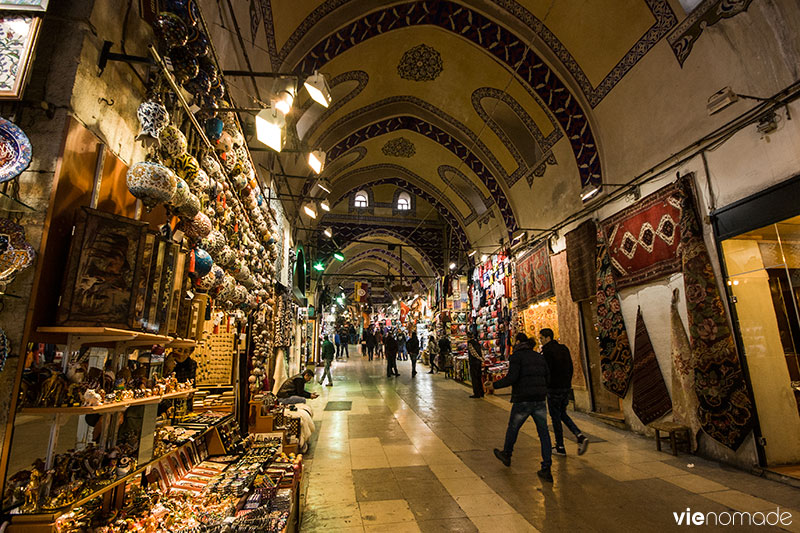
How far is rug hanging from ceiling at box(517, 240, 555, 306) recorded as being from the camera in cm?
752

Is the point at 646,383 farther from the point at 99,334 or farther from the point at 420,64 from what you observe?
the point at 420,64

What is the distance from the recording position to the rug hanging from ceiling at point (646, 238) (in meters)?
4.60

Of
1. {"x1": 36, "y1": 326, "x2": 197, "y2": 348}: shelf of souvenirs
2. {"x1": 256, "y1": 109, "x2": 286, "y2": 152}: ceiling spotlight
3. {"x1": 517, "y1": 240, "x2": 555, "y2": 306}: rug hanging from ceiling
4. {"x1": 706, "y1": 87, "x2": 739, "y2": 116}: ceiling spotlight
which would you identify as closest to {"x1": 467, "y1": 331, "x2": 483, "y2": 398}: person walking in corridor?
{"x1": 517, "y1": 240, "x2": 555, "y2": 306}: rug hanging from ceiling

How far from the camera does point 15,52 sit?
1.49 metres

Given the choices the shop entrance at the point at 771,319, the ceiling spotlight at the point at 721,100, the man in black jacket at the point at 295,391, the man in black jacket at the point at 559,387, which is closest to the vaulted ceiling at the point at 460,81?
the ceiling spotlight at the point at 721,100

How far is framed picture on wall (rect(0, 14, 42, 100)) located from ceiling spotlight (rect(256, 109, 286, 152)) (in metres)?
1.73

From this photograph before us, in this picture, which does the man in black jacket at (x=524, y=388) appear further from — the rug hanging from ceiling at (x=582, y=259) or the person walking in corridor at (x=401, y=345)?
the person walking in corridor at (x=401, y=345)

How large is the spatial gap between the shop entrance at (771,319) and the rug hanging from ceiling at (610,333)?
156cm

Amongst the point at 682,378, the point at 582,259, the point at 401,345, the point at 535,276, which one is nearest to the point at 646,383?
the point at 682,378

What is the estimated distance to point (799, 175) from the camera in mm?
3273

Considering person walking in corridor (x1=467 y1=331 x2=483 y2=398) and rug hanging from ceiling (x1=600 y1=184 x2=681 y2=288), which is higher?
rug hanging from ceiling (x1=600 y1=184 x2=681 y2=288)

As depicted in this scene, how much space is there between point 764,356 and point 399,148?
9.16 metres

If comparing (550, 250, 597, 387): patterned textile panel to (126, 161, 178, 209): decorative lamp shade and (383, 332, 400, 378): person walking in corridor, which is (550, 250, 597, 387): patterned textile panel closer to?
(383, 332, 400, 378): person walking in corridor

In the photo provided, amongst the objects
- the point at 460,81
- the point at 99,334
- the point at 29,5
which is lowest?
the point at 99,334
